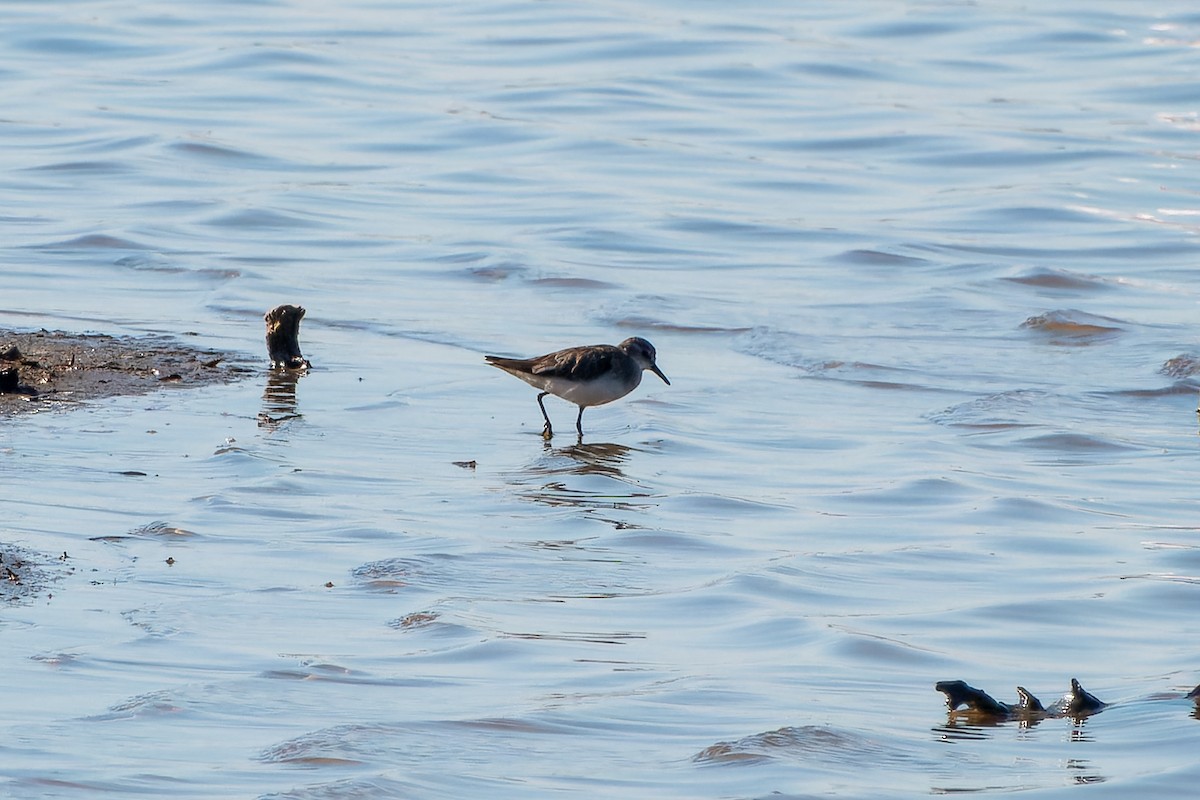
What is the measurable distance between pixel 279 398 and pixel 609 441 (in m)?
1.62

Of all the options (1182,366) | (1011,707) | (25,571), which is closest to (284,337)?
(25,571)

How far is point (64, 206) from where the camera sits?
15.9 m

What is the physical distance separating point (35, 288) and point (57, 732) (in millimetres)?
8050

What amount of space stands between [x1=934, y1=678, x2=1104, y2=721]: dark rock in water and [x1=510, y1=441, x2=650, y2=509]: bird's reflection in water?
113 inches

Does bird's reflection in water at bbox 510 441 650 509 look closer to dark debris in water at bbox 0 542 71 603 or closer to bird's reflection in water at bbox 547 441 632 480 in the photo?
bird's reflection in water at bbox 547 441 632 480

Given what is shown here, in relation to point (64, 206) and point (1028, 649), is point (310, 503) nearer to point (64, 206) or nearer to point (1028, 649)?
point (1028, 649)

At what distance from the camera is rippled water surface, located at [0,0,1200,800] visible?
17.4 feet

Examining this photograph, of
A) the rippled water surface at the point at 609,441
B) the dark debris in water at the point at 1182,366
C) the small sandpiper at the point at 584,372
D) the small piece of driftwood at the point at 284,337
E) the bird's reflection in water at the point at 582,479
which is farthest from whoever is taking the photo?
the dark debris in water at the point at 1182,366

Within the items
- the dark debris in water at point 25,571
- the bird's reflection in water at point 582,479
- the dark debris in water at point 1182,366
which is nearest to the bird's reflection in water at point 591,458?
the bird's reflection in water at point 582,479

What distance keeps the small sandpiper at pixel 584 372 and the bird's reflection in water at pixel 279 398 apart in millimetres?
1024

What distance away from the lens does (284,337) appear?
10.4 meters

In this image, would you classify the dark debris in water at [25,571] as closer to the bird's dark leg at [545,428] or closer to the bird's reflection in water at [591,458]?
the bird's reflection in water at [591,458]

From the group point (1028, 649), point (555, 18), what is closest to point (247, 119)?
point (555, 18)

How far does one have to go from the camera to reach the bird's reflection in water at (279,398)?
9297 mm
